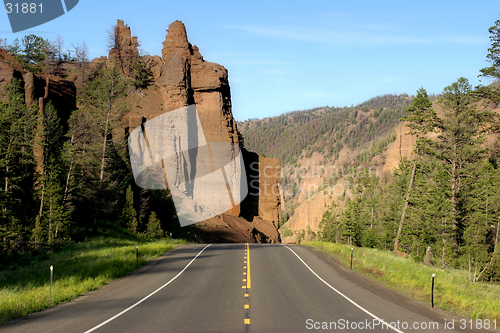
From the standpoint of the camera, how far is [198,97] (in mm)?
64125

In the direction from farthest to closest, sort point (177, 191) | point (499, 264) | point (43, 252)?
point (177, 191)
point (499, 264)
point (43, 252)

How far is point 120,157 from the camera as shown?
135ft

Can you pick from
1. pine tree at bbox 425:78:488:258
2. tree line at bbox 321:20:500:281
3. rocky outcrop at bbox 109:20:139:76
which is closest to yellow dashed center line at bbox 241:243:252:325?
tree line at bbox 321:20:500:281

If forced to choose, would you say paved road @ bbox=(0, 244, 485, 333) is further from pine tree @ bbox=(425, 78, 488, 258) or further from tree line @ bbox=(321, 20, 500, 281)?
pine tree @ bbox=(425, 78, 488, 258)

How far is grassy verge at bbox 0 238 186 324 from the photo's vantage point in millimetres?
12117

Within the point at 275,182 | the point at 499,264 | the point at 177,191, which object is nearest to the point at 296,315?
the point at 499,264

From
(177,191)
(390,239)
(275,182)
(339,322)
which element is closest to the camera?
(339,322)

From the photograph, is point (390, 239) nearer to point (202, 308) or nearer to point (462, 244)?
point (462, 244)

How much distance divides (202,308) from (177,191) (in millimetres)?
45302

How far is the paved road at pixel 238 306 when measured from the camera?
9648 mm

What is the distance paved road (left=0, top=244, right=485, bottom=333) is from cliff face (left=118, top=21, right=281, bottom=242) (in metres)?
34.2

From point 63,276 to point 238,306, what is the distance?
31.3ft

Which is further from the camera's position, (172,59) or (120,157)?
(172,59)

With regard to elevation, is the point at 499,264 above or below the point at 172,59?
below
